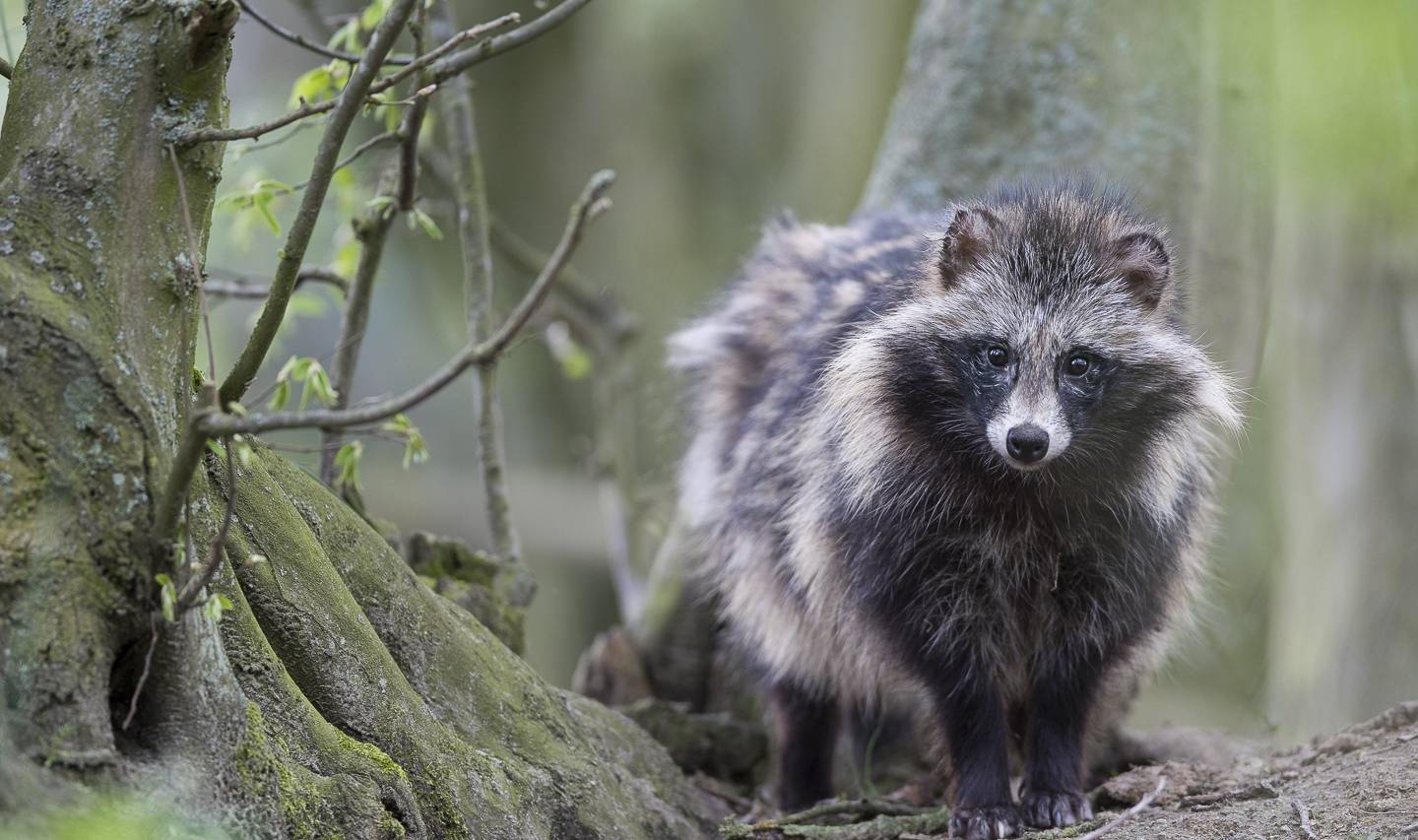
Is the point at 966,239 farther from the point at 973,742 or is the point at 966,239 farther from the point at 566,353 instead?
the point at 566,353

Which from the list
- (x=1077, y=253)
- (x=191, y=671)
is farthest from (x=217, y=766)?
(x=1077, y=253)

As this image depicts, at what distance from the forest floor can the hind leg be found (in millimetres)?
655

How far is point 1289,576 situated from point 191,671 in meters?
11.0

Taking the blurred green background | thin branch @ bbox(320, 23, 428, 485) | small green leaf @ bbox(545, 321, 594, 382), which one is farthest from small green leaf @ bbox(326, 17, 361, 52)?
the blurred green background

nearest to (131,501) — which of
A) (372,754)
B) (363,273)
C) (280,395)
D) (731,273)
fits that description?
(372,754)

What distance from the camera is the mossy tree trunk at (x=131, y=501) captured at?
8.75 ft

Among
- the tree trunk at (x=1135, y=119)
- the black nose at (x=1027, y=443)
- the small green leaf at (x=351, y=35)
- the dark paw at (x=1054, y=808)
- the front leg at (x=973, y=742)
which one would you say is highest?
the tree trunk at (x=1135, y=119)

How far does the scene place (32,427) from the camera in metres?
2.71

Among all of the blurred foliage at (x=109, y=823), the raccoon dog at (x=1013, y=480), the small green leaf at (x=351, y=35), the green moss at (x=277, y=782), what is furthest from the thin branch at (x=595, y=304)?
the blurred foliage at (x=109, y=823)

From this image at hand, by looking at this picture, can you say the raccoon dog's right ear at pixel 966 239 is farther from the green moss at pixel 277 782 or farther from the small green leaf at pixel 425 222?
the green moss at pixel 277 782

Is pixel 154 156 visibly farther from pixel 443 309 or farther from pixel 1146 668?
pixel 443 309

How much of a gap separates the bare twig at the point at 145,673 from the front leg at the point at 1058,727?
123 inches

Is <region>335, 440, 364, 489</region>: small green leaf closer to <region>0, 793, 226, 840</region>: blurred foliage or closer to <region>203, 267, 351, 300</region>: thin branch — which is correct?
<region>203, 267, 351, 300</region>: thin branch

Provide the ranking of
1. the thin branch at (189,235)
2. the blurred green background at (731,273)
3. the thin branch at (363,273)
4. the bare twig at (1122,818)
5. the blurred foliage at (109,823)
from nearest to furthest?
the blurred foliage at (109,823)
the thin branch at (189,235)
the bare twig at (1122,818)
the thin branch at (363,273)
the blurred green background at (731,273)
